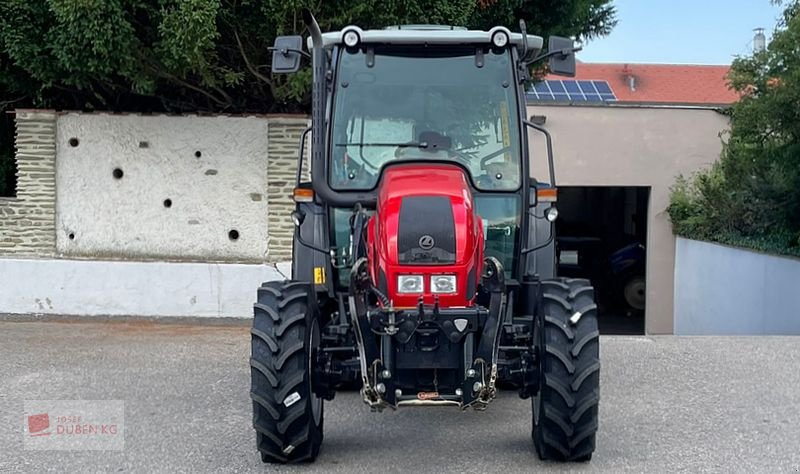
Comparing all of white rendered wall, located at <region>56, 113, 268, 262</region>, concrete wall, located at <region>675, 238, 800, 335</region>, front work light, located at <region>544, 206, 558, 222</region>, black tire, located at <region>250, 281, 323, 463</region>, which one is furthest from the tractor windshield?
concrete wall, located at <region>675, 238, 800, 335</region>

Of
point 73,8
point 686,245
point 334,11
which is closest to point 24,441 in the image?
point 73,8

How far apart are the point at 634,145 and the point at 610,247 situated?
15.1ft

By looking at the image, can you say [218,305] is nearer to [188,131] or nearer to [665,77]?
[188,131]

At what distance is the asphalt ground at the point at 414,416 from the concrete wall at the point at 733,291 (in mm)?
3414

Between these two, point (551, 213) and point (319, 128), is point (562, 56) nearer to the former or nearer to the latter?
point (551, 213)

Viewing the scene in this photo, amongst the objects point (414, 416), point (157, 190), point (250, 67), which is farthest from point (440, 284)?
point (157, 190)

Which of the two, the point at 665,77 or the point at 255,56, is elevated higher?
the point at 665,77

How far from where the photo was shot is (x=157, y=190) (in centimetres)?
1071

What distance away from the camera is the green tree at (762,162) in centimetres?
1088

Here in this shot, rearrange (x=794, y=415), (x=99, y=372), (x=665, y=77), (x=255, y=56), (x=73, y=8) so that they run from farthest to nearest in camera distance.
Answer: (x=665, y=77) → (x=255, y=56) → (x=73, y=8) → (x=99, y=372) → (x=794, y=415)

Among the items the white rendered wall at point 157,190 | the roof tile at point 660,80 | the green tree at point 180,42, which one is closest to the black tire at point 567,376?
the green tree at point 180,42

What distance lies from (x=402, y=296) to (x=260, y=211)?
6.20 metres

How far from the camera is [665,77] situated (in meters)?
33.3

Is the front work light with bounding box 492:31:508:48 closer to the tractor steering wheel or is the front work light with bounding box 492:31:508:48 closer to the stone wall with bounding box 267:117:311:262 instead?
the tractor steering wheel
